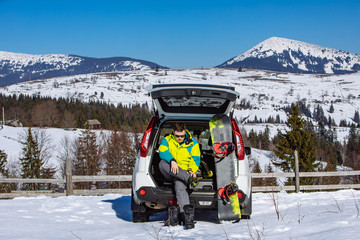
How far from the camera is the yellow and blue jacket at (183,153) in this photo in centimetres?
465

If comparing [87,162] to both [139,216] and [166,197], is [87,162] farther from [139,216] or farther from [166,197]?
[166,197]

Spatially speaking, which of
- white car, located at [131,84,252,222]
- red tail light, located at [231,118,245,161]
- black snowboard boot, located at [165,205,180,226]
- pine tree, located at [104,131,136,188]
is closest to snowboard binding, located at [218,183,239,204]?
white car, located at [131,84,252,222]

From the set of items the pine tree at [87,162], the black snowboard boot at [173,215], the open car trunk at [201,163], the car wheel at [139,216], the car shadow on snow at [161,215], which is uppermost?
the open car trunk at [201,163]

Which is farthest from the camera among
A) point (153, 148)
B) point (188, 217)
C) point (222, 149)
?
point (153, 148)

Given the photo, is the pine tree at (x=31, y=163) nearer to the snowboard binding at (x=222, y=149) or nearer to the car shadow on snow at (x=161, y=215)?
the car shadow on snow at (x=161, y=215)

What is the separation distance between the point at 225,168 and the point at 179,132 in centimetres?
80

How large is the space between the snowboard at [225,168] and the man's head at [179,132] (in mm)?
418

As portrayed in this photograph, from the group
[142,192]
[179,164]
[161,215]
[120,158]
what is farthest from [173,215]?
[120,158]

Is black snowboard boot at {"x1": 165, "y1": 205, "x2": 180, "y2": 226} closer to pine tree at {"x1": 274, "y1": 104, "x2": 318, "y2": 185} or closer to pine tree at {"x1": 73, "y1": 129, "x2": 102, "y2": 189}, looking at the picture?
pine tree at {"x1": 274, "y1": 104, "x2": 318, "y2": 185}

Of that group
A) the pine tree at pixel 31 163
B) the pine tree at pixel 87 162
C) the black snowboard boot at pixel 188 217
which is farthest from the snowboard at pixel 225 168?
the pine tree at pixel 87 162

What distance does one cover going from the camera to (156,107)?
17.2 ft

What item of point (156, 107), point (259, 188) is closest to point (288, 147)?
point (259, 188)

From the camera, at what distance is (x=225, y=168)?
460cm

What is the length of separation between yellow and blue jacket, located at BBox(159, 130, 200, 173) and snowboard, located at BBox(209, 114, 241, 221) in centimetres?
29
